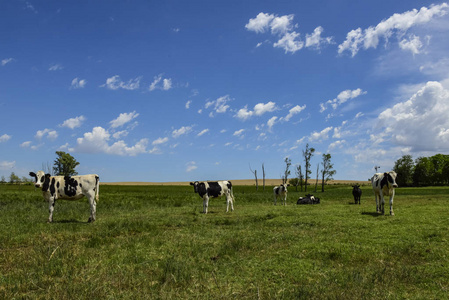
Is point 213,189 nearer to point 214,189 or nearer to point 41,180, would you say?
point 214,189

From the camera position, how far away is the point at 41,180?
54.7ft

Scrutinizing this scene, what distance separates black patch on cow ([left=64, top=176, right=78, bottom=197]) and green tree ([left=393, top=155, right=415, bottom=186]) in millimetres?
119992

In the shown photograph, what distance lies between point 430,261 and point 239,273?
5.22m

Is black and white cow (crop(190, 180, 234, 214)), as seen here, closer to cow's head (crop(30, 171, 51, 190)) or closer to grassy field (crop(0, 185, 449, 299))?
grassy field (crop(0, 185, 449, 299))

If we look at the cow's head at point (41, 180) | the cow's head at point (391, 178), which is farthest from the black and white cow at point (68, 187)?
the cow's head at point (391, 178)

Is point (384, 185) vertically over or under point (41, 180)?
over

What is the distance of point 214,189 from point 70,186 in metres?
9.98

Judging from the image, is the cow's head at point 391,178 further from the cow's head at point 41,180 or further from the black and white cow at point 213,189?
the cow's head at point 41,180

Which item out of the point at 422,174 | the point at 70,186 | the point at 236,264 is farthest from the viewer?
the point at 422,174

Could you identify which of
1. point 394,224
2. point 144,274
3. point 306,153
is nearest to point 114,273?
point 144,274

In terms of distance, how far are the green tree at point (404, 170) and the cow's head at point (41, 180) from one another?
4763 inches

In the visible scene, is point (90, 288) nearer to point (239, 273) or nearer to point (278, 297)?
point (239, 273)

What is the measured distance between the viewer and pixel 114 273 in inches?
283

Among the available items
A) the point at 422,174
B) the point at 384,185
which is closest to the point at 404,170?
the point at 422,174
